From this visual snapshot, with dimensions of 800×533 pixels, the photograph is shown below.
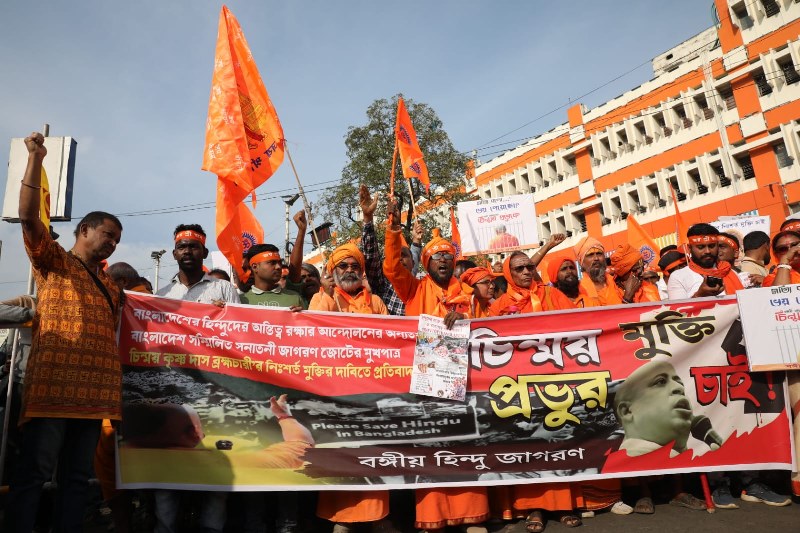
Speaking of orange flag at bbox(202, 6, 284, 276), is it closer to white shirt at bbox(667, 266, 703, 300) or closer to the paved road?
the paved road

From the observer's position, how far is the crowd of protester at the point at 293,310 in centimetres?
290

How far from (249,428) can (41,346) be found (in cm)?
141

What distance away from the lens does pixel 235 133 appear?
5.44 meters

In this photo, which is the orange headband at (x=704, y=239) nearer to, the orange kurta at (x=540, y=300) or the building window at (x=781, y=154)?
the orange kurta at (x=540, y=300)

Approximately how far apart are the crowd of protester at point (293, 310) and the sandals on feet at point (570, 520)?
0.01 metres

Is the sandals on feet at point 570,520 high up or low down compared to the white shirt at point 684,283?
down

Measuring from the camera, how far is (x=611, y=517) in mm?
3754

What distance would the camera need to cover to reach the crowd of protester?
290 centimetres

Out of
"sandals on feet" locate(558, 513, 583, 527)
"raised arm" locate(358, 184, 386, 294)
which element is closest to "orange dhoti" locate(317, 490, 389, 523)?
"sandals on feet" locate(558, 513, 583, 527)

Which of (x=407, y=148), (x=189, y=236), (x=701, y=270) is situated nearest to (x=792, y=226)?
(x=701, y=270)

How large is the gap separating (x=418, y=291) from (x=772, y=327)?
269 centimetres

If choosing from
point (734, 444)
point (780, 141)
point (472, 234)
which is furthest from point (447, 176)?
point (734, 444)

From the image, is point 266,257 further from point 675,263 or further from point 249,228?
point 675,263

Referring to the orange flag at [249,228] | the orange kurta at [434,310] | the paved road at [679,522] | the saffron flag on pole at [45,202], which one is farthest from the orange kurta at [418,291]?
the orange flag at [249,228]
